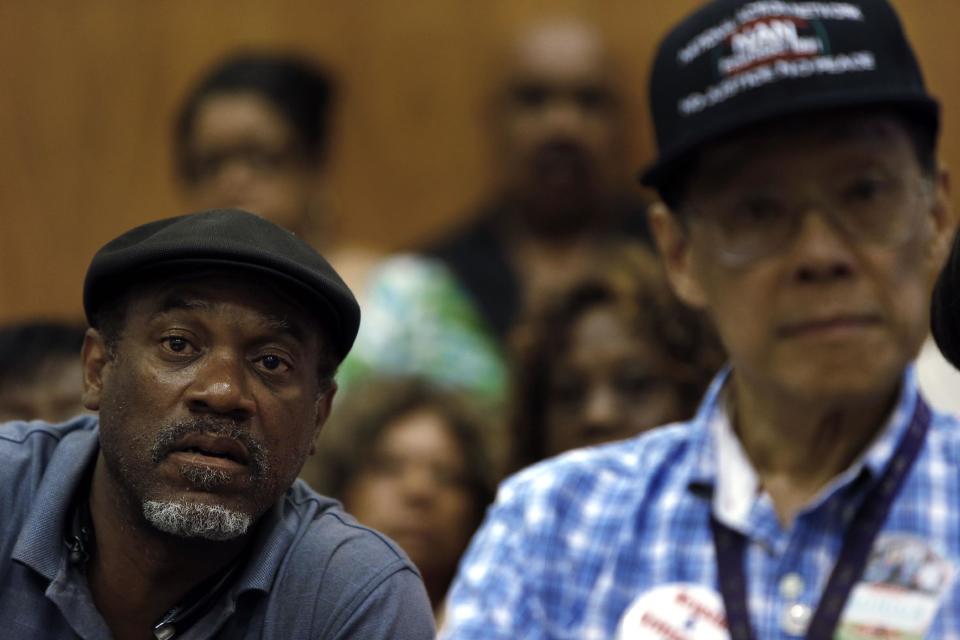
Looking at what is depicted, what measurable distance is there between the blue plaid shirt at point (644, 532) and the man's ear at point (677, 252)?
0.18 m

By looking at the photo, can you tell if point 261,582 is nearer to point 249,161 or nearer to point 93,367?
point 93,367

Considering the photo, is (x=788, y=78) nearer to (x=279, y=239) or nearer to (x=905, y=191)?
(x=905, y=191)

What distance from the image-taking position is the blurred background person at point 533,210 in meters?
4.40

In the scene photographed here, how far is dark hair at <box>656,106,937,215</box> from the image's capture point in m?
2.34

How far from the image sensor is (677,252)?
8.61 feet

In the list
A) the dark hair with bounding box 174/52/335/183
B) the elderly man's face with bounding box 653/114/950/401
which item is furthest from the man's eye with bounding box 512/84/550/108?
the elderly man's face with bounding box 653/114/950/401

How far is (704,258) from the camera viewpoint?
248 cm

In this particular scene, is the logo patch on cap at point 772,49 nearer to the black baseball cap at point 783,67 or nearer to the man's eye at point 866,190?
the black baseball cap at point 783,67

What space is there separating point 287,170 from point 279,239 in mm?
2642

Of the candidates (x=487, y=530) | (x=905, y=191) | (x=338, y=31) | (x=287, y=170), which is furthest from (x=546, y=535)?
(x=338, y=31)

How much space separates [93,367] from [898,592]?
3.72 ft

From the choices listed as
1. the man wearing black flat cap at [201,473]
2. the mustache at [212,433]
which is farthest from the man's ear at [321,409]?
the mustache at [212,433]

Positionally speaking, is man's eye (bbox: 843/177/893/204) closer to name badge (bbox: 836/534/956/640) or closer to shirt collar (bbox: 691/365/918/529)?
shirt collar (bbox: 691/365/918/529)

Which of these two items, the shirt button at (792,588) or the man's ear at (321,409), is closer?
the man's ear at (321,409)
